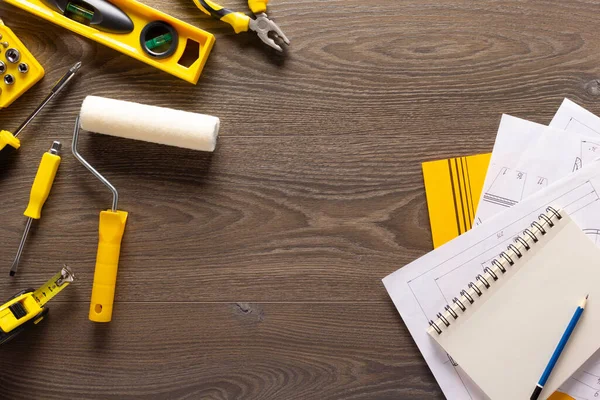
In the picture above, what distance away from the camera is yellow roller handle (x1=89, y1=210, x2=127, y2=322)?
79 cm

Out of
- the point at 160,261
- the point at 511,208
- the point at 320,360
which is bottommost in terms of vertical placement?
the point at 320,360

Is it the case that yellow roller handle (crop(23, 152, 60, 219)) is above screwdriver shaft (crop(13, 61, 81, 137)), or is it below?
below

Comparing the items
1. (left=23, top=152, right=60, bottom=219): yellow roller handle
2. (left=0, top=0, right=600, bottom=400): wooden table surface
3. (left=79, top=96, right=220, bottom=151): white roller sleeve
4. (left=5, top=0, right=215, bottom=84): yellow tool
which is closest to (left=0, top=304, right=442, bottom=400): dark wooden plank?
(left=0, top=0, right=600, bottom=400): wooden table surface

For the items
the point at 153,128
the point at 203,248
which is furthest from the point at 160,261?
the point at 153,128

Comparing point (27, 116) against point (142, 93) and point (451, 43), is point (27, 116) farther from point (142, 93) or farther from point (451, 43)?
point (451, 43)

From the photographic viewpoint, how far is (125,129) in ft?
2.53

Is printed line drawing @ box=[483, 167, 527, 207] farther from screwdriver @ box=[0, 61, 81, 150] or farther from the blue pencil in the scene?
screwdriver @ box=[0, 61, 81, 150]

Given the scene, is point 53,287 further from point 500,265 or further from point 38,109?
point 500,265

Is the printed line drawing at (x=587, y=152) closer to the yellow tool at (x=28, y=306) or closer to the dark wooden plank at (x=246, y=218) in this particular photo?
the dark wooden plank at (x=246, y=218)

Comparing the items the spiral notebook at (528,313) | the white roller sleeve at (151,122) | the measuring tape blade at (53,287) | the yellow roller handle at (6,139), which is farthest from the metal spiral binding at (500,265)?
the yellow roller handle at (6,139)

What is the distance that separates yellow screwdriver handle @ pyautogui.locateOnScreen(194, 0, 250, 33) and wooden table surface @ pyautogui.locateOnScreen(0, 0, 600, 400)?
0.09 feet

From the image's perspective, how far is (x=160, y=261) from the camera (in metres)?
0.81

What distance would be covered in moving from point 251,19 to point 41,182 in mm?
367

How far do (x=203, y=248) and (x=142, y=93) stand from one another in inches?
9.2
